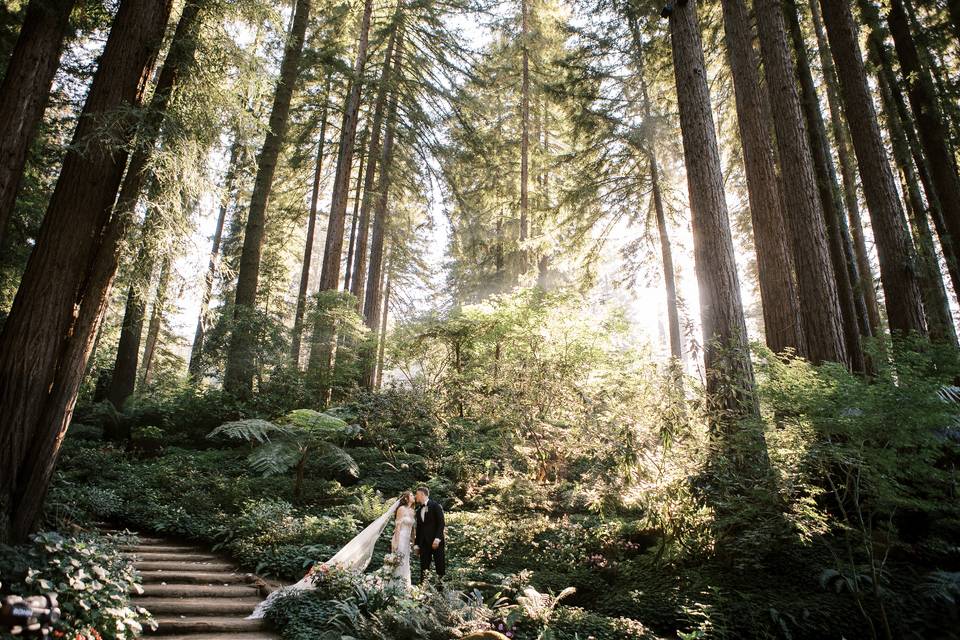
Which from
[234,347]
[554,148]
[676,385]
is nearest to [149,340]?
[234,347]

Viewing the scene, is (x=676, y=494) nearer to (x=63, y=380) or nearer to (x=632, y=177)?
(x=63, y=380)

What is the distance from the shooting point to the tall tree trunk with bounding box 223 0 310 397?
1176cm

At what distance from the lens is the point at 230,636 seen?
4.67 meters

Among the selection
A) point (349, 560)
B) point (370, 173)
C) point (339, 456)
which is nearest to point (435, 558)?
point (349, 560)

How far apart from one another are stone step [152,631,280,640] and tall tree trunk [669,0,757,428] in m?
5.35

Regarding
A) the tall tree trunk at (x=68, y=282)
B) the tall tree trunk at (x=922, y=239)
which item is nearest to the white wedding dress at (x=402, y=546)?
the tall tree trunk at (x=68, y=282)

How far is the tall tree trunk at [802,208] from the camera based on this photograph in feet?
22.2

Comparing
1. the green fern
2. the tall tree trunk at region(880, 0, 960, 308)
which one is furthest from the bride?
the tall tree trunk at region(880, 0, 960, 308)

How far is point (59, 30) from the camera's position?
552cm

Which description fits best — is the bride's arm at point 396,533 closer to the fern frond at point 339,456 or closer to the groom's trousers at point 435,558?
the groom's trousers at point 435,558

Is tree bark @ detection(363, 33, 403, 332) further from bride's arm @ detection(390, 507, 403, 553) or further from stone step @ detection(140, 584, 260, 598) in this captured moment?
stone step @ detection(140, 584, 260, 598)

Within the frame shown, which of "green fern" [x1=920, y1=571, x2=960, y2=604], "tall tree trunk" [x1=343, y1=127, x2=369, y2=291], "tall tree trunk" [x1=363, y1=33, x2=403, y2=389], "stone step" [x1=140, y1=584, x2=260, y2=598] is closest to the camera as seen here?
"green fern" [x1=920, y1=571, x2=960, y2=604]

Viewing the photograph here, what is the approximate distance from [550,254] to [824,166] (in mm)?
7440

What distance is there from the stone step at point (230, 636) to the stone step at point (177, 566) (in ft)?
5.33
